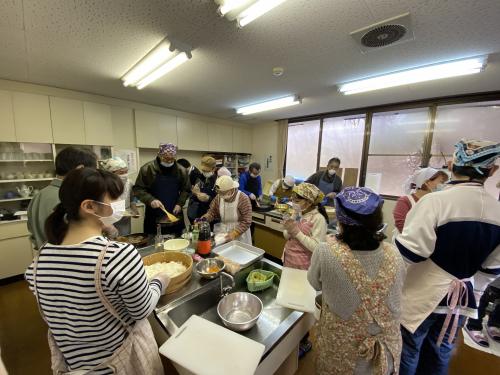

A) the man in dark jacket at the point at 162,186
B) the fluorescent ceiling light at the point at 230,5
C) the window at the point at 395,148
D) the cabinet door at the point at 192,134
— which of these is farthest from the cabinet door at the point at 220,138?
the fluorescent ceiling light at the point at 230,5

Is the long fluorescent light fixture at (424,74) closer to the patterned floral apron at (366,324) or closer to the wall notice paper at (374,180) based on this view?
the wall notice paper at (374,180)

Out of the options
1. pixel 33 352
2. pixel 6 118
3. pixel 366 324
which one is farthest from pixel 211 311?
pixel 6 118

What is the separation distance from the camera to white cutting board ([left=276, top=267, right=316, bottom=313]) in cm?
109

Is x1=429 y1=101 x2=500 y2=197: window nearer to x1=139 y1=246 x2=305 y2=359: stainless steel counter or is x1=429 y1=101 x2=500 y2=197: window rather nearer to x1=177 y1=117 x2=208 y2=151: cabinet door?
x1=139 y1=246 x2=305 y2=359: stainless steel counter

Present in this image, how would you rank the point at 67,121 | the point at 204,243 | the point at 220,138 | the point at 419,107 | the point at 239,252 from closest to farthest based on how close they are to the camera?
the point at 204,243, the point at 239,252, the point at 67,121, the point at 419,107, the point at 220,138

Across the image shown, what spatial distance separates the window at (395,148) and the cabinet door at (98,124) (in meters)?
4.70

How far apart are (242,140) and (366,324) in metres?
5.02

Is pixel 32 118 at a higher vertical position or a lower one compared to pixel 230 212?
higher

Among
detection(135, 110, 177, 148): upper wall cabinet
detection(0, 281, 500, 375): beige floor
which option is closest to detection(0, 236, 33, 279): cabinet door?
detection(0, 281, 500, 375): beige floor

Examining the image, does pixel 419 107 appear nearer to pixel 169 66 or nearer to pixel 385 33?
pixel 385 33

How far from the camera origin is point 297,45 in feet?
5.66

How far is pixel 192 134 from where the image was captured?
14.4ft

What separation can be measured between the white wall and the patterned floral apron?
443cm

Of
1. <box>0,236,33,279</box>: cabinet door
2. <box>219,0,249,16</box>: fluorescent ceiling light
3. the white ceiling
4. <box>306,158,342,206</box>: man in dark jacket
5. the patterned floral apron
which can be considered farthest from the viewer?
<box>306,158,342,206</box>: man in dark jacket
